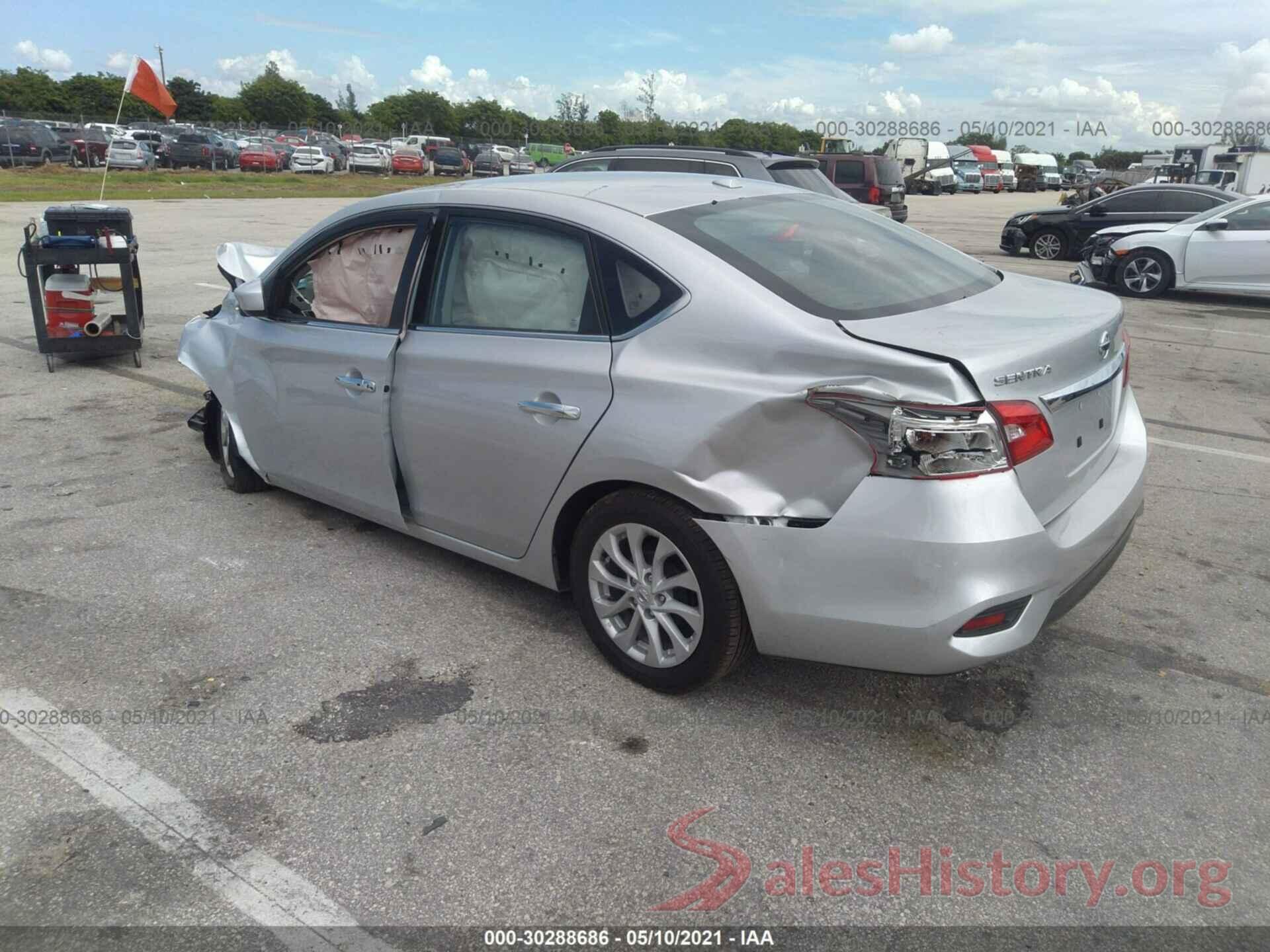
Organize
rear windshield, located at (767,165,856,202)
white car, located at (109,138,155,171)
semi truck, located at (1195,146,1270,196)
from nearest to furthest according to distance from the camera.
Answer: rear windshield, located at (767,165,856,202)
semi truck, located at (1195,146,1270,196)
white car, located at (109,138,155,171)

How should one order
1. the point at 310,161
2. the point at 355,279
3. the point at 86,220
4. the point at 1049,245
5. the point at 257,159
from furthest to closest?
the point at 310,161
the point at 257,159
the point at 1049,245
the point at 86,220
the point at 355,279

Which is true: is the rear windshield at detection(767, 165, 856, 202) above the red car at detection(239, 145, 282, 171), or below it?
below

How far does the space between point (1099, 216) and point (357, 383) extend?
15863 mm

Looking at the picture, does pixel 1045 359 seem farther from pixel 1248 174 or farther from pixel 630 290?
pixel 1248 174

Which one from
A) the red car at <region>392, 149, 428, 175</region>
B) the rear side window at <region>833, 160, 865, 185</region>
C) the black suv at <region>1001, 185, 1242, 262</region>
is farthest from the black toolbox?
the red car at <region>392, 149, 428, 175</region>

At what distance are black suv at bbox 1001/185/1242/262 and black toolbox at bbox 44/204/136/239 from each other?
1414 cm

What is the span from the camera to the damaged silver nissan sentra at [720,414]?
2.79 meters

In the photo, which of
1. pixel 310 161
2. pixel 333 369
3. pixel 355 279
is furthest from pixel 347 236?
pixel 310 161

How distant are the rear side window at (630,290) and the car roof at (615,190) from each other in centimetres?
→ 22

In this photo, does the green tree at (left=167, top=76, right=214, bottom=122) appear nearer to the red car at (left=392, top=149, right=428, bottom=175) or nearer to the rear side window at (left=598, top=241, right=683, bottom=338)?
the red car at (left=392, top=149, right=428, bottom=175)

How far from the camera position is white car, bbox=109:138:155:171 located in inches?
1388

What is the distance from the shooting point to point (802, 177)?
10.5m

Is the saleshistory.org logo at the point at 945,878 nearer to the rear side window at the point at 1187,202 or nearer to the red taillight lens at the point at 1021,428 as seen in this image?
the red taillight lens at the point at 1021,428

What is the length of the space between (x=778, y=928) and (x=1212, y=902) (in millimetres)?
1080
